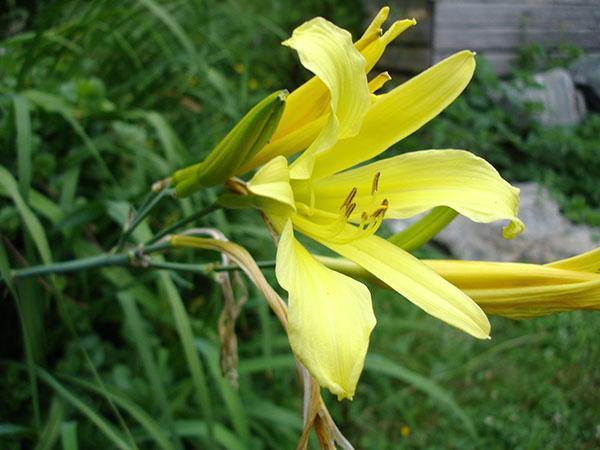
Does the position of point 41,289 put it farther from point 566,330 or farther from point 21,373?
point 566,330

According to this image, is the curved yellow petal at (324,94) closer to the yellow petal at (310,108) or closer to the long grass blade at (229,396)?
the yellow petal at (310,108)

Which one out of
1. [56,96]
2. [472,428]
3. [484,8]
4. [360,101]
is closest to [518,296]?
[360,101]

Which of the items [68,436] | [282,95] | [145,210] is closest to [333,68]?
[282,95]

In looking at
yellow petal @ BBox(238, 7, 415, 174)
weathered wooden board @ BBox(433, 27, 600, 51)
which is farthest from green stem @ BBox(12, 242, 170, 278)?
weathered wooden board @ BBox(433, 27, 600, 51)

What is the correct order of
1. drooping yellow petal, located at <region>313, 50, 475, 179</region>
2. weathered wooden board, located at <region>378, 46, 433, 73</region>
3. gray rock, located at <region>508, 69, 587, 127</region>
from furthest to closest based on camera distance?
weathered wooden board, located at <region>378, 46, 433, 73</region> → gray rock, located at <region>508, 69, 587, 127</region> → drooping yellow petal, located at <region>313, 50, 475, 179</region>

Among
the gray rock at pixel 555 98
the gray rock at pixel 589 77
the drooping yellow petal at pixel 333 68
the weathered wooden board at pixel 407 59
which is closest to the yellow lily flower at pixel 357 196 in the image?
the drooping yellow petal at pixel 333 68

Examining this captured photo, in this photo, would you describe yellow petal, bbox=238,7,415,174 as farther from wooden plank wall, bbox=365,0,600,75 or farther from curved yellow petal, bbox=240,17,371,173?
wooden plank wall, bbox=365,0,600,75
